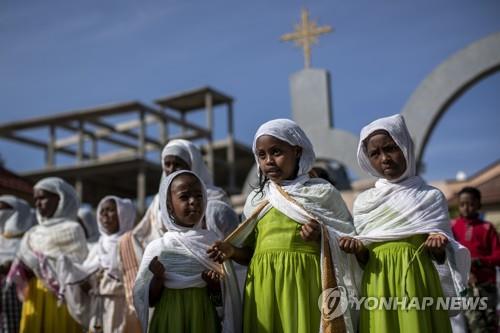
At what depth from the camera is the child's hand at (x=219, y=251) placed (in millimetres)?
3676

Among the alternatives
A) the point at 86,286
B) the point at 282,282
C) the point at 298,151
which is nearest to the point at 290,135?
the point at 298,151

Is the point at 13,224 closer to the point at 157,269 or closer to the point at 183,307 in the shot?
the point at 157,269

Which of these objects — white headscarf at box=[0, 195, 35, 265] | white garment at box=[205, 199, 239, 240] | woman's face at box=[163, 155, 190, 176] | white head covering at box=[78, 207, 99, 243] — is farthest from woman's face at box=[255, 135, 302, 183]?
white head covering at box=[78, 207, 99, 243]

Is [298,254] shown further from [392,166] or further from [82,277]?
[82,277]

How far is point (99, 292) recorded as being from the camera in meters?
5.61

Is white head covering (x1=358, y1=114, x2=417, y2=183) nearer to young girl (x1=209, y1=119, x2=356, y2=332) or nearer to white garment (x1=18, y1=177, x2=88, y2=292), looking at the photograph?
young girl (x1=209, y1=119, x2=356, y2=332)

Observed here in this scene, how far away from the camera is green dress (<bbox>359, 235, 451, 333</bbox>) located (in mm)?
3404

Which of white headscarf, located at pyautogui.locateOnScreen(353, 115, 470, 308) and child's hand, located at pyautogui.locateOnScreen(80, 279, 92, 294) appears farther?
child's hand, located at pyautogui.locateOnScreen(80, 279, 92, 294)

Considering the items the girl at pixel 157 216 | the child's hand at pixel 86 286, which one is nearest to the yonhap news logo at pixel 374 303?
the girl at pixel 157 216

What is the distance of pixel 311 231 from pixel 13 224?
4189 mm

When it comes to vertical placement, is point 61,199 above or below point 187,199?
above

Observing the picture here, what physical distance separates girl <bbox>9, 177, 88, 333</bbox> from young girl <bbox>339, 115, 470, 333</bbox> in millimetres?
3002

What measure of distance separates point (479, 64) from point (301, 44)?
4.23 meters

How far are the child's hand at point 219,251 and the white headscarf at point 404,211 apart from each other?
77 cm
